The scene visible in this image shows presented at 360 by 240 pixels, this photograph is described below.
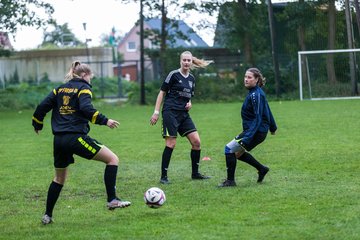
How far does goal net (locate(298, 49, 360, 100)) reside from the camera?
97.6ft

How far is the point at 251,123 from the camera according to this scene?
359 inches

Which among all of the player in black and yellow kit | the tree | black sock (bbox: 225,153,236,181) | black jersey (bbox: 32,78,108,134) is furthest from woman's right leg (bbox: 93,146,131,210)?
the tree

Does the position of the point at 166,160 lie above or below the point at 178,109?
below

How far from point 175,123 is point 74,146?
3046mm

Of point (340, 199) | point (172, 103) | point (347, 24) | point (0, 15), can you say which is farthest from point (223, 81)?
point (340, 199)

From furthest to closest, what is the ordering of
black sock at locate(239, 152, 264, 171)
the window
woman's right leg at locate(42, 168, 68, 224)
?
the window
black sock at locate(239, 152, 264, 171)
woman's right leg at locate(42, 168, 68, 224)

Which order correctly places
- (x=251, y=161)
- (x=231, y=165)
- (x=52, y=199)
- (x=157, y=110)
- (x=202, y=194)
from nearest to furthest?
1. (x=52, y=199)
2. (x=202, y=194)
3. (x=231, y=165)
4. (x=251, y=161)
5. (x=157, y=110)

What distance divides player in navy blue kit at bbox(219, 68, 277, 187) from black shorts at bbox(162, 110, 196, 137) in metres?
1.09

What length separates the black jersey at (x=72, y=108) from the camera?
23.5 feet

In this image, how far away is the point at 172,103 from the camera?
10141 mm

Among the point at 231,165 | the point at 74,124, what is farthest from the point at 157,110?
the point at 74,124

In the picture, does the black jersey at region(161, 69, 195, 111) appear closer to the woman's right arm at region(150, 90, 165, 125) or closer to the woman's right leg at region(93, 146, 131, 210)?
the woman's right arm at region(150, 90, 165, 125)

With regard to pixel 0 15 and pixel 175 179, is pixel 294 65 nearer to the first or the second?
pixel 0 15

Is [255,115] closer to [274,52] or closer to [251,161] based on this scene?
[251,161]
